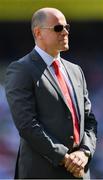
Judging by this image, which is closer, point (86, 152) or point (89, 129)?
point (86, 152)

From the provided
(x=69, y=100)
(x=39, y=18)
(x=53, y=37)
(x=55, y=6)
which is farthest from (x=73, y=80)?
(x=55, y=6)

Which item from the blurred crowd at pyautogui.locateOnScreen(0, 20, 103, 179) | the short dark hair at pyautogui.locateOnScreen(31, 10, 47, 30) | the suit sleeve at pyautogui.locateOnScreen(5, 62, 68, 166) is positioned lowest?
the blurred crowd at pyautogui.locateOnScreen(0, 20, 103, 179)

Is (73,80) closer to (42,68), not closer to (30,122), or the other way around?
(42,68)

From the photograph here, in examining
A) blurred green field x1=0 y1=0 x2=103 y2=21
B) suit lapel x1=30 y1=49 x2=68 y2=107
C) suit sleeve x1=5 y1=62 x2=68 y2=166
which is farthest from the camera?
blurred green field x1=0 y1=0 x2=103 y2=21

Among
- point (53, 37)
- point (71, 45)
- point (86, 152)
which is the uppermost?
point (53, 37)

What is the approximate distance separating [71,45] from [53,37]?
2.24 m

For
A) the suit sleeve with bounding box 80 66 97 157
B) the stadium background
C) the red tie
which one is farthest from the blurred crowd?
the red tie

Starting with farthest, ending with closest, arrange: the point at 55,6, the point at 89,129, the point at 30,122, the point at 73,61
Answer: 1. the point at 73,61
2. the point at 55,6
3. the point at 89,129
4. the point at 30,122

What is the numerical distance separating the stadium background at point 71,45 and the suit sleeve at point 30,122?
222 centimetres

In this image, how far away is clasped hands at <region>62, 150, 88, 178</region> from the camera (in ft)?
10.2

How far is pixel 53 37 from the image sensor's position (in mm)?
3275

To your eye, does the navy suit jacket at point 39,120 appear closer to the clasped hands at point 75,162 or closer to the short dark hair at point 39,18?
the clasped hands at point 75,162

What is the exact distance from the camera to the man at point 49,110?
309 cm

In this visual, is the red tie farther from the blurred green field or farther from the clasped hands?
the blurred green field
